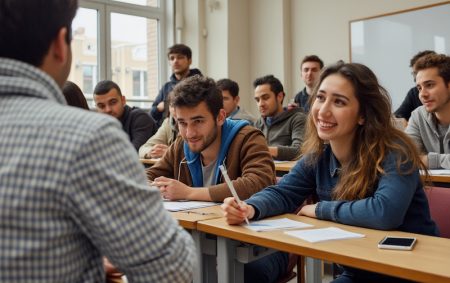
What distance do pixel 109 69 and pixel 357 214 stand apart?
490cm

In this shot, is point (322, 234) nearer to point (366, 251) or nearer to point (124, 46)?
point (366, 251)

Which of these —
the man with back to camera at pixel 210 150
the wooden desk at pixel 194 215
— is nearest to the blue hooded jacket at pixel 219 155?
the man with back to camera at pixel 210 150

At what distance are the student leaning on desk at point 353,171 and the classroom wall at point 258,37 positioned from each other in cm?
401

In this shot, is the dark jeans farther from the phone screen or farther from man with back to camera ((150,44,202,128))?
man with back to camera ((150,44,202,128))

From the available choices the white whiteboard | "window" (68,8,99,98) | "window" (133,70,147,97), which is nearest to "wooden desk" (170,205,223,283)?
the white whiteboard

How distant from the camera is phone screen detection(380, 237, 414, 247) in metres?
1.31

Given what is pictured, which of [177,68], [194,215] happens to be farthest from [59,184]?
[177,68]

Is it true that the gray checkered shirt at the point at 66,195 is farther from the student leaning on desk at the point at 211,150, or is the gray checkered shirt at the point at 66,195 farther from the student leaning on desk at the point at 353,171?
the student leaning on desk at the point at 211,150

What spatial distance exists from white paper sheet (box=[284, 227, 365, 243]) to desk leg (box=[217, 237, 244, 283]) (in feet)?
0.73

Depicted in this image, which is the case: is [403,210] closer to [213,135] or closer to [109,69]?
[213,135]

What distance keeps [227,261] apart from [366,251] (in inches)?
19.9

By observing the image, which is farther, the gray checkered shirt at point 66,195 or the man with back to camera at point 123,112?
the man with back to camera at point 123,112

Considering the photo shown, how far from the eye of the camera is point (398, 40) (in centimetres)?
520

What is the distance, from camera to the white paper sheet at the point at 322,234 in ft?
4.59
